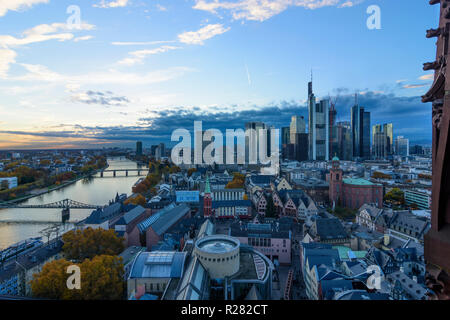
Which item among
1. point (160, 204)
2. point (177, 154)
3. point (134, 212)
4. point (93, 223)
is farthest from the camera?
point (177, 154)

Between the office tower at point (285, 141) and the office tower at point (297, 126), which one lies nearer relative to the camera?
the office tower at point (297, 126)

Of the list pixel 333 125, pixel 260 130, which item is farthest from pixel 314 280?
pixel 333 125

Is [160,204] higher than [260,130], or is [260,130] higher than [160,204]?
[260,130]

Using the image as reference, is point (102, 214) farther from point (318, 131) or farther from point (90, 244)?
point (318, 131)

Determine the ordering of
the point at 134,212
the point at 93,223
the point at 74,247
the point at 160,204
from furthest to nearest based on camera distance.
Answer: the point at 160,204 < the point at 134,212 < the point at 93,223 < the point at 74,247

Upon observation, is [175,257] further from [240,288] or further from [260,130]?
[260,130]

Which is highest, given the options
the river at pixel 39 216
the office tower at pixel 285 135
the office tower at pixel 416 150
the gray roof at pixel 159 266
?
the office tower at pixel 285 135

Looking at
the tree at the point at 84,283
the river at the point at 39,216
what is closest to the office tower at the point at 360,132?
the river at the point at 39,216

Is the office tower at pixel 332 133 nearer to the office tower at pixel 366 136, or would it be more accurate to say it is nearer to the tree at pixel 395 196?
the office tower at pixel 366 136
